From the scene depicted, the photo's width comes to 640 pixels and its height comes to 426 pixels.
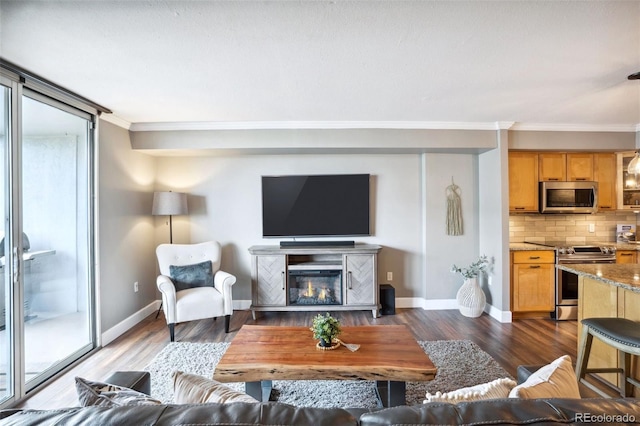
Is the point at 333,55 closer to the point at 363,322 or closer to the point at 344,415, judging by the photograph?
the point at 344,415

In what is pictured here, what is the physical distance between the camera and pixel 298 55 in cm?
206

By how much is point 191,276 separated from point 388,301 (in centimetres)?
246

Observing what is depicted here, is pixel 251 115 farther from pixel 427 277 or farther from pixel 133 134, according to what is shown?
pixel 427 277

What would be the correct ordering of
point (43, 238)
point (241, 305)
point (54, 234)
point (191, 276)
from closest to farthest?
point (43, 238), point (54, 234), point (191, 276), point (241, 305)

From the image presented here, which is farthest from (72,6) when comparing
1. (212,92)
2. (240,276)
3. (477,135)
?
(477,135)

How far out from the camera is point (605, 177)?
4035 millimetres

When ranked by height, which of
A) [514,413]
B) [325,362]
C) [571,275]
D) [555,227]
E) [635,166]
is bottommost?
[325,362]

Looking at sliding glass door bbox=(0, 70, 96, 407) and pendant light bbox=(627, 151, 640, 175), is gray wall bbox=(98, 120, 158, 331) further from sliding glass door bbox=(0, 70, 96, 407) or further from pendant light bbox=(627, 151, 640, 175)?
pendant light bbox=(627, 151, 640, 175)

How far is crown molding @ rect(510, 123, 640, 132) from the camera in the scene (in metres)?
3.73

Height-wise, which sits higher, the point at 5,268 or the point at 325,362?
the point at 5,268

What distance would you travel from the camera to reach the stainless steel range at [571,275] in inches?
145

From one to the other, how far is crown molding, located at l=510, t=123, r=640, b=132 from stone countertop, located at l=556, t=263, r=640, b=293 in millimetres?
1991

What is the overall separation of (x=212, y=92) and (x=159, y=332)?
265 centimetres

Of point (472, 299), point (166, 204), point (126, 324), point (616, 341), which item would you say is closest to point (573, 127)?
point (472, 299)
